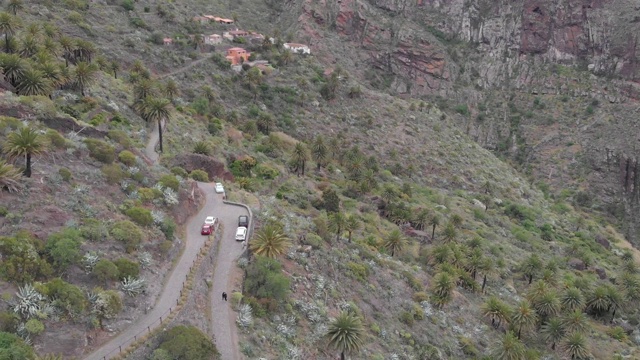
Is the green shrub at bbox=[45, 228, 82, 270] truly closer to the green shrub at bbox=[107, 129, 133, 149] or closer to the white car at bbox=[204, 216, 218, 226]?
the white car at bbox=[204, 216, 218, 226]

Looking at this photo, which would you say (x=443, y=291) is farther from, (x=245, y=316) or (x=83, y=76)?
(x=83, y=76)

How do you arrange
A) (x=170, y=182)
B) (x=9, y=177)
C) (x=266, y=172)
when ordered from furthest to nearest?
(x=266, y=172) < (x=170, y=182) < (x=9, y=177)

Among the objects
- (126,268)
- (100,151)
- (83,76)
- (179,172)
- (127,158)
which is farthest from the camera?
(83,76)

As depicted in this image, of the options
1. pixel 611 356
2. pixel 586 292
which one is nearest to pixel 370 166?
pixel 586 292

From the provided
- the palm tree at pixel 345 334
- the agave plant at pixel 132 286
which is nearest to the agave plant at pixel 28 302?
the agave plant at pixel 132 286

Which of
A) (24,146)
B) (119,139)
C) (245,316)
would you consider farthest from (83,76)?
(245,316)

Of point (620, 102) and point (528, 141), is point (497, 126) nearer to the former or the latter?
point (528, 141)
